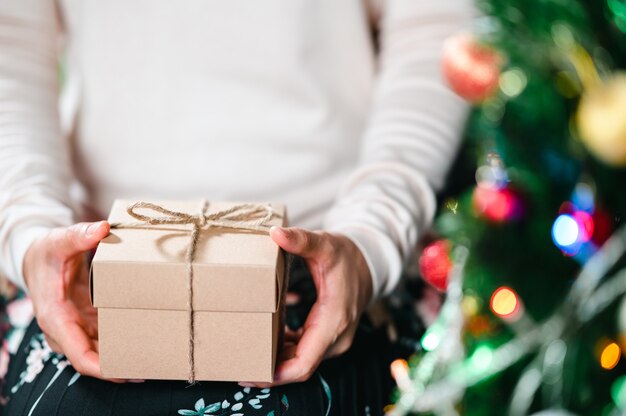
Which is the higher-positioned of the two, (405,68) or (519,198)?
(519,198)

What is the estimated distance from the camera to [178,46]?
906 millimetres

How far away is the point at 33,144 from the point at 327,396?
469 mm

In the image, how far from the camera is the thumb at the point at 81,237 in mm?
641

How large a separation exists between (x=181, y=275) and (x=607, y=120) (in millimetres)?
349

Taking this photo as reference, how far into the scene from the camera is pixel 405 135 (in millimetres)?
913

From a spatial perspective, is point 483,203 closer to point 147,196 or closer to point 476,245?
point 476,245

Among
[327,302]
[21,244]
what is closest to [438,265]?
[327,302]

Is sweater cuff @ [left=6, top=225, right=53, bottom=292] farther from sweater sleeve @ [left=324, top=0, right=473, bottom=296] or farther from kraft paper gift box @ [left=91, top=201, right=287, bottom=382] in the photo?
sweater sleeve @ [left=324, top=0, right=473, bottom=296]

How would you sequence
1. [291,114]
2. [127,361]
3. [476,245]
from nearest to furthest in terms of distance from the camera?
[476,245], [127,361], [291,114]

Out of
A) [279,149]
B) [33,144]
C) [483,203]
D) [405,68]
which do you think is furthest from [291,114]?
[483,203]

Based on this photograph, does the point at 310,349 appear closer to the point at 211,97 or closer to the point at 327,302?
the point at 327,302

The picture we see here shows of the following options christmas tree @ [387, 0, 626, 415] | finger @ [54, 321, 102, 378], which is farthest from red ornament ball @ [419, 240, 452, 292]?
finger @ [54, 321, 102, 378]

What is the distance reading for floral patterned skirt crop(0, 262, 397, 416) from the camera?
661 millimetres

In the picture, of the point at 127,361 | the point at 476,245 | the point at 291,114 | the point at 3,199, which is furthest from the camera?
the point at 291,114
